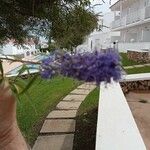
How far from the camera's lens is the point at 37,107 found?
8930 millimetres

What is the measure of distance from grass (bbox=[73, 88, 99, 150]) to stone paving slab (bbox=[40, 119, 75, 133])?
0.35 feet

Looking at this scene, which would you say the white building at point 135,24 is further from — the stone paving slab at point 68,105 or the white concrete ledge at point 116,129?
the white concrete ledge at point 116,129

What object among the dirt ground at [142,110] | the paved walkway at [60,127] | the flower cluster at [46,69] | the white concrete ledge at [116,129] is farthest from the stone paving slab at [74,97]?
the flower cluster at [46,69]

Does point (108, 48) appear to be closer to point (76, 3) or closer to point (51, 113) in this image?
point (76, 3)

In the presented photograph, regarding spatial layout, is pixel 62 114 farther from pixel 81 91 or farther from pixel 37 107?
pixel 81 91

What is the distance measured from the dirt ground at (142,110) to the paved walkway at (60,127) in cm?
94

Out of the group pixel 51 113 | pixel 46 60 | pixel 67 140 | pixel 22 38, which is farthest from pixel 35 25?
pixel 46 60

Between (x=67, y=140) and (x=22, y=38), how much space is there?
5.12ft

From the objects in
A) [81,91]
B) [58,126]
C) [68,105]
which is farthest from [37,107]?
[58,126]

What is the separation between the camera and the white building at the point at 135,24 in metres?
31.5

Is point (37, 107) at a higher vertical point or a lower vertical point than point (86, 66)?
lower

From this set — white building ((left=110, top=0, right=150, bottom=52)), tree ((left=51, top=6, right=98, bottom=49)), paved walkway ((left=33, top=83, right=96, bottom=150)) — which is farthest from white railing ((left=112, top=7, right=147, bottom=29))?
tree ((left=51, top=6, right=98, bottom=49))

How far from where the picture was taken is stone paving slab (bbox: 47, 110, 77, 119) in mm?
7527

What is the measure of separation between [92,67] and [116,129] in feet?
9.20
